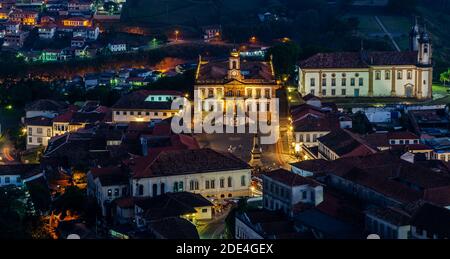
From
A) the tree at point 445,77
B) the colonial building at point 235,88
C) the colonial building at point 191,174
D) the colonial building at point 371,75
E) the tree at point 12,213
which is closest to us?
the tree at point 12,213

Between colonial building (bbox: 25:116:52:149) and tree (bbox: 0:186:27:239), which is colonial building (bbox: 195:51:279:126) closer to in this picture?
colonial building (bbox: 25:116:52:149)

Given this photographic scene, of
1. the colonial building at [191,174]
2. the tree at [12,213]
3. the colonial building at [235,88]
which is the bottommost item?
the tree at [12,213]

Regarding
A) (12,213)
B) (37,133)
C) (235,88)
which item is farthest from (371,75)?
(12,213)

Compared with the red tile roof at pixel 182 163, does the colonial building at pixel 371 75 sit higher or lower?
higher

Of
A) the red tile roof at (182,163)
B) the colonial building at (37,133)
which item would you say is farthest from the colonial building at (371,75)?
the red tile roof at (182,163)

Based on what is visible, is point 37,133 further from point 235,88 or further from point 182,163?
point 182,163

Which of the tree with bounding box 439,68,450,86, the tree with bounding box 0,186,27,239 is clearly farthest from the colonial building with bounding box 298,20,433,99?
the tree with bounding box 0,186,27,239

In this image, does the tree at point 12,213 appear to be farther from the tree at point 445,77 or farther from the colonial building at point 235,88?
the tree at point 445,77

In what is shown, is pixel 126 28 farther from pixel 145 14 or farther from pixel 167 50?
pixel 167 50
